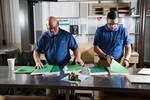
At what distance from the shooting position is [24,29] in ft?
13.7

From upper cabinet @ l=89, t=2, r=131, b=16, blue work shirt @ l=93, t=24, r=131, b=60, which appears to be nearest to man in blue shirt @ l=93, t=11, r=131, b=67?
blue work shirt @ l=93, t=24, r=131, b=60

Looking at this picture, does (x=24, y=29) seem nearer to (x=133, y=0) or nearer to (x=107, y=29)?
(x=107, y=29)

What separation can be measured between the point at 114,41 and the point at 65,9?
183cm

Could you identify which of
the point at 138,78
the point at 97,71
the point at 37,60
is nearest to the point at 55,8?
the point at 37,60

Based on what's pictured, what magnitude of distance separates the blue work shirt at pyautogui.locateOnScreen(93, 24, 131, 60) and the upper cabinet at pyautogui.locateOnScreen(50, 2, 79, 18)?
1.58 m

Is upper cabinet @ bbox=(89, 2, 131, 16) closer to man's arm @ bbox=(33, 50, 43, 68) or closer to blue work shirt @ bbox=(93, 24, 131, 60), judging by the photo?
blue work shirt @ bbox=(93, 24, 131, 60)

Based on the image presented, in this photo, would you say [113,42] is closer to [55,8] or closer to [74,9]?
[74,9]

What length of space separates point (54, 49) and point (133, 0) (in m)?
2.54

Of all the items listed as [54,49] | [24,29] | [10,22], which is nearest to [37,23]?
[24,29]

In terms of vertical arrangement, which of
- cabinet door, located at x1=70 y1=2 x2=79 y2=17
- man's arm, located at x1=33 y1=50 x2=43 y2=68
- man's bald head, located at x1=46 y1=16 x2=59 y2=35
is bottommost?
man's arm, located at x1=33 y1=50 x2=43 y2=68

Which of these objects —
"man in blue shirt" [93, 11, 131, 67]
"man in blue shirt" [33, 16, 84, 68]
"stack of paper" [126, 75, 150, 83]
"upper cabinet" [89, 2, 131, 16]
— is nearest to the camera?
"stack of paper" [126, 75, 150, 83]

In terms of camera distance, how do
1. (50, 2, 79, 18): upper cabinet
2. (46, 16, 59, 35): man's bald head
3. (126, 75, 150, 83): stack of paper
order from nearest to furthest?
(126, 75, 150, 83): stack of paper → (46, 16, 59, 35): man's bald head → (50, 2, 79, 18): upper cabinet

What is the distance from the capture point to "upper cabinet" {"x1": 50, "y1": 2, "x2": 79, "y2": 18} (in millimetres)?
4223

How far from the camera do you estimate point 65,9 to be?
4242 millimetres
